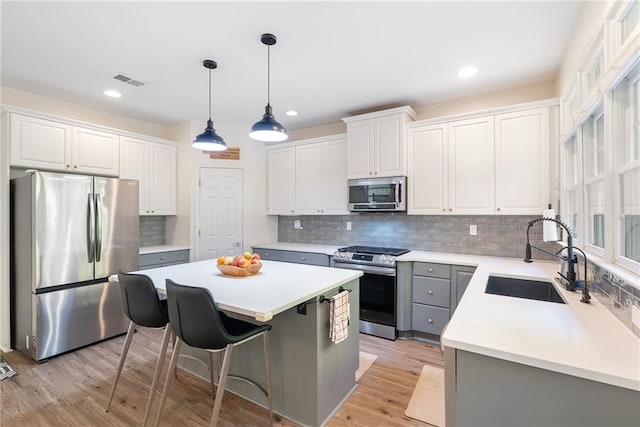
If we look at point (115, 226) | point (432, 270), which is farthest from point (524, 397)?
point (115, 226)

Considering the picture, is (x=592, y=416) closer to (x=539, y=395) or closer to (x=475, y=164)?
(x=539, y=395)

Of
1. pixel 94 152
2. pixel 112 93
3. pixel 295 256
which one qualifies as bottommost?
pixel 295 256

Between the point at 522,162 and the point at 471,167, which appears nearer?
the point at 522,162

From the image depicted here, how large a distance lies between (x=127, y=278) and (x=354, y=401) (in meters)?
1.78

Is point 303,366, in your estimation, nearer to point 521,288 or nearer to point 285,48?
point 521,288

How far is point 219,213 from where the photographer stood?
4473 mm

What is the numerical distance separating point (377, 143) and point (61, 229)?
340 centimetres

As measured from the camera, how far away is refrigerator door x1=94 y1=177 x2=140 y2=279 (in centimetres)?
318

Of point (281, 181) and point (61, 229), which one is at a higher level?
point (281, 181)

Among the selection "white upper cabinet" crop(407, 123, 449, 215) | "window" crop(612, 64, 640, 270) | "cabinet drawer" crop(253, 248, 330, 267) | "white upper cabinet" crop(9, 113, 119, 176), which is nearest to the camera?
"window" crop(612, 64, 640, 270)

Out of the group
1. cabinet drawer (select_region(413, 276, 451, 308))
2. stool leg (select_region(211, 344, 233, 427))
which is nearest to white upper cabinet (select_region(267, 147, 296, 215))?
cabinet drawer (select_region(413, 276, 451, 308))

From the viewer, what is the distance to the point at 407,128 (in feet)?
11.7

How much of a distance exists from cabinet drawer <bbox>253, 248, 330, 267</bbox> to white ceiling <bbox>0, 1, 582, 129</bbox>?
6.22 feet

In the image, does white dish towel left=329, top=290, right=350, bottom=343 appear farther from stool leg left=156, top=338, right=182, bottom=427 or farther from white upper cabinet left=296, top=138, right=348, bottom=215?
white upper cabinet left=296, top=138, right=348, bottom=215
